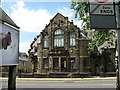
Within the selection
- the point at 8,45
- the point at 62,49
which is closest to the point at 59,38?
the point at 62,49

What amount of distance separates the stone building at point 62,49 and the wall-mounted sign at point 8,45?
977 inches

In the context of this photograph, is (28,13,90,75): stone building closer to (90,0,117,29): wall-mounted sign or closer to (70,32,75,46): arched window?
(70,32,75,46): arched window

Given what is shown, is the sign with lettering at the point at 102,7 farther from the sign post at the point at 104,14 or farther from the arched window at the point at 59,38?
the arched window at the point at 59,38

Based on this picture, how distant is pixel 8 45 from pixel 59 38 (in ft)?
89.7

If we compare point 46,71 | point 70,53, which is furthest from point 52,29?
point 46,71

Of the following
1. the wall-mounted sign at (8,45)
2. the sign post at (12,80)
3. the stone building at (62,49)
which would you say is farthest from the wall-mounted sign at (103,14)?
the stone building at (62,49)

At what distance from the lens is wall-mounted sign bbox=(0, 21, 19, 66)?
30.9 ft

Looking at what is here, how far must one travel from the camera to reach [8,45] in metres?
10.1

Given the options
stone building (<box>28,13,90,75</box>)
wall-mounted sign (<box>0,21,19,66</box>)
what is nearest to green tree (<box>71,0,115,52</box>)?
wall-mounted sign (<box>0,21,19,66</box>)

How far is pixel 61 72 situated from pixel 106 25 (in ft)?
96.7

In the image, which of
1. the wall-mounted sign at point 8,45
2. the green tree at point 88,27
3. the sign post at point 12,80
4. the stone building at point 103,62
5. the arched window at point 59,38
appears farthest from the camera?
the arched window at point 59,38

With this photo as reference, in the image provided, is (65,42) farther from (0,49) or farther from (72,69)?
(0,49)

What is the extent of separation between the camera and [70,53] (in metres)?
36.1

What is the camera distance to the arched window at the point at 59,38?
37031mm
